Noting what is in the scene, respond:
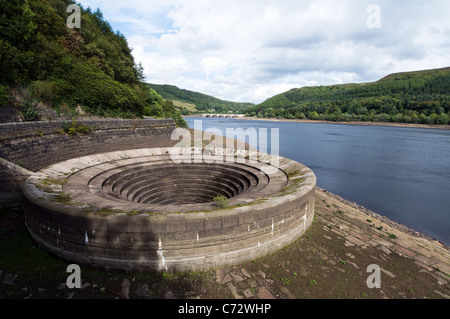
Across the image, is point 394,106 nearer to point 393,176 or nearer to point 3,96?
point 393,176

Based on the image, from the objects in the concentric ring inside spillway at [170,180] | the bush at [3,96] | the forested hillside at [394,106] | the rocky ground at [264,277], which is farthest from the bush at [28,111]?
the forested hillside at [394,106]

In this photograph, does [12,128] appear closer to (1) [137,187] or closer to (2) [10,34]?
(1) [137,187]

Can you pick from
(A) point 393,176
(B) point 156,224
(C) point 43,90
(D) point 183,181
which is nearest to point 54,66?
(C) point 43,90

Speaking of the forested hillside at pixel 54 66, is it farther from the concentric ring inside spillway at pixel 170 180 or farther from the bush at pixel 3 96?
the concentric ring inside spillway at pixel 170 180

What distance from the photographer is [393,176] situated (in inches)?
949

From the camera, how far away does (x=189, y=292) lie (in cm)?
552

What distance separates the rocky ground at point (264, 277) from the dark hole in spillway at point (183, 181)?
382cm

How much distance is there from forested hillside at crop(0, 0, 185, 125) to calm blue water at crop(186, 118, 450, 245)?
20.5 meters

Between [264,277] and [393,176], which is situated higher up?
[264,277]

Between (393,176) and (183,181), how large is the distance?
22487mm

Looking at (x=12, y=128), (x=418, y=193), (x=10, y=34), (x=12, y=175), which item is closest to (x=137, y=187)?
(x=12, y=175)

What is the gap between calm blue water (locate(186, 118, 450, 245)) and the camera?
16078 mm

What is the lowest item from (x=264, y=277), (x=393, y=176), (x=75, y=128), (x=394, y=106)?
(x=393, y=176)

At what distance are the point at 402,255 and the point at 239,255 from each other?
5.81 m
